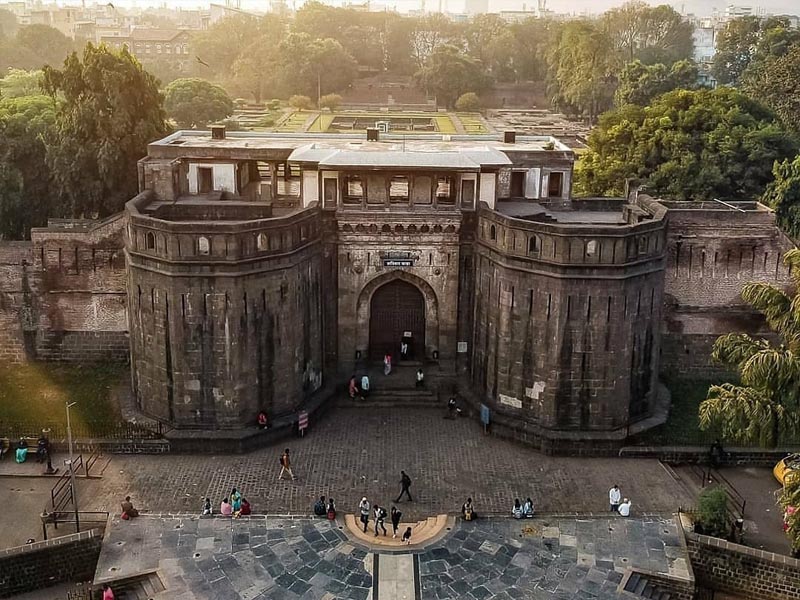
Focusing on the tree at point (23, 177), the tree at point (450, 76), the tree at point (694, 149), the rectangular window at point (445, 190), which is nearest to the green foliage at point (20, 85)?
the tree at point (23, 177)

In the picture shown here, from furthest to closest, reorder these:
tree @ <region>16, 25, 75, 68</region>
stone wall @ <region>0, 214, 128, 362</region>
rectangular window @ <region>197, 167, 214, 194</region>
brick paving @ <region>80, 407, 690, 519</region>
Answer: tree @ <region>16, 25, 75, 68</region> → stone wall @ <region>0, 214, 128, 362</region> → rectangular window @ <region>197, 167, 214, 194</region> → brick paving @ <region>80, 407, 690, 519</region>

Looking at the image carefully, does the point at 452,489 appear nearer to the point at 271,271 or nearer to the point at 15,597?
the point at 271,271

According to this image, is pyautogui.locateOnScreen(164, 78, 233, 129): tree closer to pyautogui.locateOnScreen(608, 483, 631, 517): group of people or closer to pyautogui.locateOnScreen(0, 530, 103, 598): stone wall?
pyautogui.locateOnScreen(0, 530, 103, 598): stone wall

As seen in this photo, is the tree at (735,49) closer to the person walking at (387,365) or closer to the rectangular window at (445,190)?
the rectangular window at (445,190)

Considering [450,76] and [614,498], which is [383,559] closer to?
[614,498]

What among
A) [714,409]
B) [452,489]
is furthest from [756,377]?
[452,489]

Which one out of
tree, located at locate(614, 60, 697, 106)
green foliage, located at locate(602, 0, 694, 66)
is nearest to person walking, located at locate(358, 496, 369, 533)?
tree, located at locate(614, 60, 697, 106)

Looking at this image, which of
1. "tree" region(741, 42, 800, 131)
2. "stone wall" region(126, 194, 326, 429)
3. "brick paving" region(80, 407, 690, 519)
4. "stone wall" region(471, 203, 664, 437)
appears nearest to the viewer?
"brick paving" region(80, 407, 690, 519)
